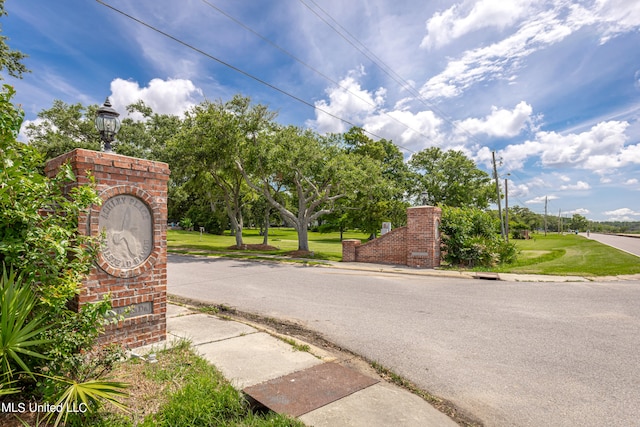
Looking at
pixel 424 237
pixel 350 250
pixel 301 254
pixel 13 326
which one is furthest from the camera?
pixel 301 254

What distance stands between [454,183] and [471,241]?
2305 cm

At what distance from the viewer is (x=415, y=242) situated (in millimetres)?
15445

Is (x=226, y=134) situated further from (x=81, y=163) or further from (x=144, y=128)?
(x=144, y=128)

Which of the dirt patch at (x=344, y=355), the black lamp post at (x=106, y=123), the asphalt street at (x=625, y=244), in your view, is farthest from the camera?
the asphalt street at (x=625, y=244)

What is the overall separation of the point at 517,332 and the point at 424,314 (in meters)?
1.74

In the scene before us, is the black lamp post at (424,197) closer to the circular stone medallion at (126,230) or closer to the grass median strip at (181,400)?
the circular stone medallion at (126,230)

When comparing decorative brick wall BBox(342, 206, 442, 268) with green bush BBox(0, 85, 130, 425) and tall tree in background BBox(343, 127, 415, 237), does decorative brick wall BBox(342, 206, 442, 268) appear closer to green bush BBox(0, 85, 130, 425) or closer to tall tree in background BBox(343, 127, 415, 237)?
tall tree in background BBox(343, 127, 415, 237)

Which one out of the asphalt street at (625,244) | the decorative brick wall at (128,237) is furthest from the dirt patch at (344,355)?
the asphalt street at (625,244)

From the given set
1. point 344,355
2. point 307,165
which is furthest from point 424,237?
point 344,355

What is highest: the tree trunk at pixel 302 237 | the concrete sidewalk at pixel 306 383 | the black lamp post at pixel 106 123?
the black lamp post at pixel 106 123

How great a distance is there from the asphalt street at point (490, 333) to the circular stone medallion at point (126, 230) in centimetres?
319

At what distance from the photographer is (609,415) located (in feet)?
11.0

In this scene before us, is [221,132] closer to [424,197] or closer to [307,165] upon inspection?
[307,165]

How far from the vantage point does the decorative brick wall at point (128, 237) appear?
4.25 meters
